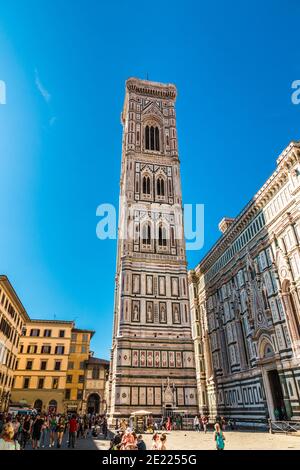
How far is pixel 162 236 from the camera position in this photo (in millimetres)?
34312

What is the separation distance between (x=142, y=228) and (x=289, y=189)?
53.1ft

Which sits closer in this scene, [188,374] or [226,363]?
[188,374]

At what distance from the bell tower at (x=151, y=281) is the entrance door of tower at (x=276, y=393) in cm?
695

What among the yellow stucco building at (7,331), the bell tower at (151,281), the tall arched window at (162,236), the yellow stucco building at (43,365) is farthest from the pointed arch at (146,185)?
the yellow stucco building at (43,365)

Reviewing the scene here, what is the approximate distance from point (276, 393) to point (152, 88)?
39749 millimetres

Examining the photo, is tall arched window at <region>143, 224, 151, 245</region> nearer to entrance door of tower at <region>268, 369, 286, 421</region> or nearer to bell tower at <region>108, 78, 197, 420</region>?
bell tower at <region>108, 78, 197, 420</region>

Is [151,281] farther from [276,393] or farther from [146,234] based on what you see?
[276,393]

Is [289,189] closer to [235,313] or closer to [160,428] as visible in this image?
[235,313]

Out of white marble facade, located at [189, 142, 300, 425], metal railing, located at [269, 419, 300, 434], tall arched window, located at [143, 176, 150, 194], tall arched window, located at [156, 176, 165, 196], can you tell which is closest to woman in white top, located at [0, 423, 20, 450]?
metal railing, located at [269, 419, 300, 434]

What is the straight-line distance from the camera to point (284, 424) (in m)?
19.0

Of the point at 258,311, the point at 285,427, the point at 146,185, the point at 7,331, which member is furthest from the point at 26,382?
the point at 285,427
